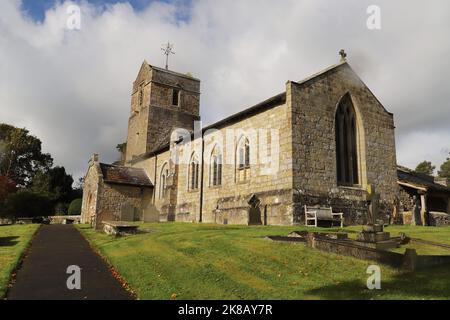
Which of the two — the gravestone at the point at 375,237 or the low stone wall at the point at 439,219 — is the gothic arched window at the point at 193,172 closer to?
the low stone wall at the point at 439,219

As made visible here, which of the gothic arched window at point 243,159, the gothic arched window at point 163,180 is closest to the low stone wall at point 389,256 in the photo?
the gothic arched window at point 243,159

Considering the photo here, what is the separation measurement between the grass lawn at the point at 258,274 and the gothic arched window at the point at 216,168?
13.3m

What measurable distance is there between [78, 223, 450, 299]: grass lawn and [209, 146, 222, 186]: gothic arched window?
43.6ft

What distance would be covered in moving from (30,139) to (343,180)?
54.2m

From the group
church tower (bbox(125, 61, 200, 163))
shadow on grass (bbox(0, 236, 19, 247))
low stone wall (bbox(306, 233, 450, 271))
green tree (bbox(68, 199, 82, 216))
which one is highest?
church tower (bbox(125, 61, 200, 163))

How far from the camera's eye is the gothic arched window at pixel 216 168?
2527 centimetres

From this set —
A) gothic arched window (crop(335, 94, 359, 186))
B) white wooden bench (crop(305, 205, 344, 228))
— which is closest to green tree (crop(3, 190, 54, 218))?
white wooden bench (crop(305, 205, 344, 228))

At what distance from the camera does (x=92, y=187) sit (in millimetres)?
33031

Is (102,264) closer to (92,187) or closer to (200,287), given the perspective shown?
(200,287)

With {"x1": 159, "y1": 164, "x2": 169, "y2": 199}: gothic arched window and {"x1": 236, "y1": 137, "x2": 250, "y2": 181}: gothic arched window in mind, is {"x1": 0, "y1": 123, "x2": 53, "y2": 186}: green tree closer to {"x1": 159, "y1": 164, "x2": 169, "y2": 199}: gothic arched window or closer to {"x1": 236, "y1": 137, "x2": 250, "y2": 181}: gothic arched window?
{"x1": 159, "y1": 164, "x2": 169, "y2": 199}: gothic arched window

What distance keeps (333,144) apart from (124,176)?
19.7m

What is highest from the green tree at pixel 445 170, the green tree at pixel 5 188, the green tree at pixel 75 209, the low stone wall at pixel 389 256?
the green tree at pixel 445 170

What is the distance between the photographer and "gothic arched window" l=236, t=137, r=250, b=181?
72.8 feet
